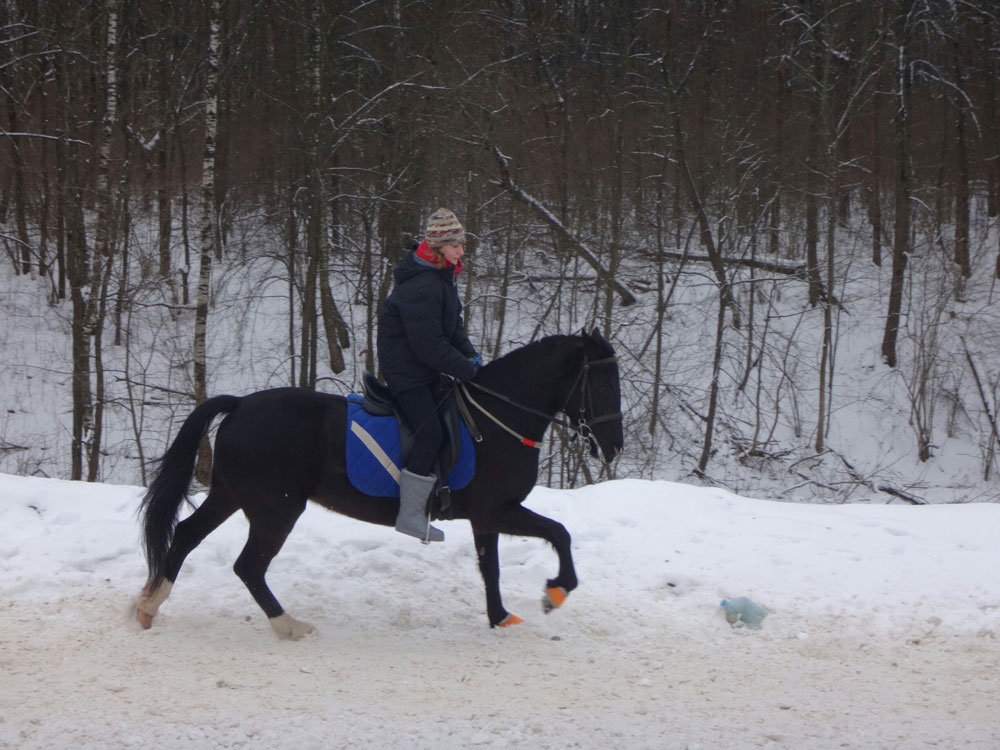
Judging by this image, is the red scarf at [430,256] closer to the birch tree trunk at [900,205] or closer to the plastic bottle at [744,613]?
the plastic bottle at [744,613]

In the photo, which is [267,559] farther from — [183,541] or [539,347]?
[539,347]

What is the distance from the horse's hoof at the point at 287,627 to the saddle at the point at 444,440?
1026 mm

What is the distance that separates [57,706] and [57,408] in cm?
1614

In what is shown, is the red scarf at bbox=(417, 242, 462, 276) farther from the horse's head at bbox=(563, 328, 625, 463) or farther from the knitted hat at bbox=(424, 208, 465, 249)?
the horse's head at bbox=(563, 328, 625, 463)

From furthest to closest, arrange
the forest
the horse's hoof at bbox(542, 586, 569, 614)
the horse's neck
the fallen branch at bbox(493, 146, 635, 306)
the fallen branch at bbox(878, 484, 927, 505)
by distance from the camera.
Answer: the fallen branch at bbox(493, 146, 635, 306)
the forest
the fallen branch at bbox(878, 484, 927, 505)
the horse's neck
the horse's hoof at bbox(542, 586, 569, 614)

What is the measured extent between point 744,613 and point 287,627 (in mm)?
2837

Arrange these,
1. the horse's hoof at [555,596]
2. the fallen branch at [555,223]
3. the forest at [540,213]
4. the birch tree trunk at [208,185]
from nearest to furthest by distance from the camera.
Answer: the horse's hoof at [555,596], the birch tree trunk at [208,185], the forest at [540,213], the fallen branch at [555,223]

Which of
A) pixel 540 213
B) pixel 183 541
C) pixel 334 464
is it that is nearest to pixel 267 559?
pixel 183 541

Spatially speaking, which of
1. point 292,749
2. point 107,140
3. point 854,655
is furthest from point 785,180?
point 292,749

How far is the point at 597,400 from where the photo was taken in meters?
5.44

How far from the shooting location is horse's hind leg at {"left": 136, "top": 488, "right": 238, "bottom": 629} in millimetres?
5359

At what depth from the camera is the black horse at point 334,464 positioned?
531 cm

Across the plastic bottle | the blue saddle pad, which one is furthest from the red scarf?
the plastic bottle

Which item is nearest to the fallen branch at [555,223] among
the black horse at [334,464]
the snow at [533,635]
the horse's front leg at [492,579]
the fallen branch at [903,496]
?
the fallen branch at [903,496]
